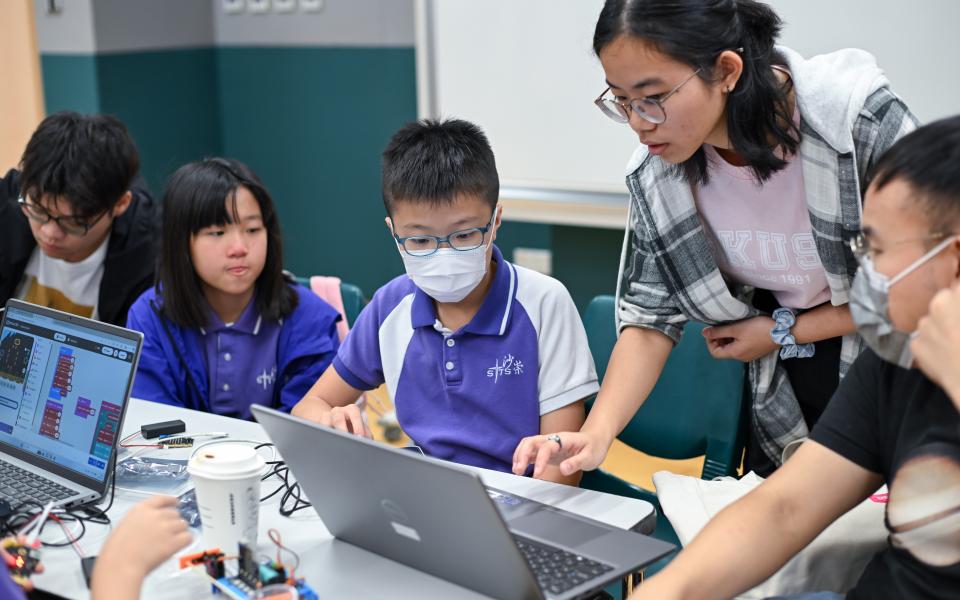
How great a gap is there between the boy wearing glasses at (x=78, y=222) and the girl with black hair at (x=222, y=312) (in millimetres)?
277

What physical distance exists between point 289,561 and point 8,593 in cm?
36

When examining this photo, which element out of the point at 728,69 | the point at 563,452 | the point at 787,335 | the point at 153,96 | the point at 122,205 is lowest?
the point at 563,452

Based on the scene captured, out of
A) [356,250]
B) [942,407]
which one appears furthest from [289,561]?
[356,250]

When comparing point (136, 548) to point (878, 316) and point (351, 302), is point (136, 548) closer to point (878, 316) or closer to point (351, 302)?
point (878, 316)

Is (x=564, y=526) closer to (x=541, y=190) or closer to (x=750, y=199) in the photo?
(x=750, y=199)

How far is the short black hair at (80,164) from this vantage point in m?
2.38

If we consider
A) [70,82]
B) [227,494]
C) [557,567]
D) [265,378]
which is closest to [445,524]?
[557,567]

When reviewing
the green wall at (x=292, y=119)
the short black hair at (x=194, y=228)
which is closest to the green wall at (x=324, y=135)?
the green wall at (x=292, y=119)

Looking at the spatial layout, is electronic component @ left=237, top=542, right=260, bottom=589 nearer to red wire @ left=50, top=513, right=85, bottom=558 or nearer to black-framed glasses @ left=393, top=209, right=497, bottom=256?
red wire @ left=50, top=513, right=85, bottom=558

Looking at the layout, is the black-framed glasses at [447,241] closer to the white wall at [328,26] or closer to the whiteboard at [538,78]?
the whiteboard at [538,78]

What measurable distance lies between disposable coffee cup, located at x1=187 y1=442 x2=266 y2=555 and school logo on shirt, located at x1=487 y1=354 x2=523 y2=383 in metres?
0.61

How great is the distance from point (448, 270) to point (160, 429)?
0.56m

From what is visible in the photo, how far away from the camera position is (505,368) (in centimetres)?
190

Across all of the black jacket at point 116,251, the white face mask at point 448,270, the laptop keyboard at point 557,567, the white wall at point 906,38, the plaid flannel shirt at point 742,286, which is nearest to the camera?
the laptop keyboard at point 557,567
